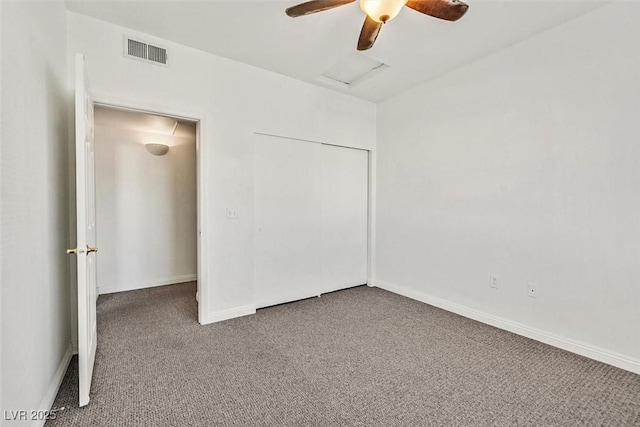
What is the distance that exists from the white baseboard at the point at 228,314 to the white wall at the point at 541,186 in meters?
2.00

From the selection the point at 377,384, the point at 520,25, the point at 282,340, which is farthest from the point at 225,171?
the point at 520,25

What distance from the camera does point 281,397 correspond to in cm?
175

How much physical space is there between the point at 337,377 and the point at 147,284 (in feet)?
11.0

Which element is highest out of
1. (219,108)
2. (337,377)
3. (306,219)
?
(219,108)

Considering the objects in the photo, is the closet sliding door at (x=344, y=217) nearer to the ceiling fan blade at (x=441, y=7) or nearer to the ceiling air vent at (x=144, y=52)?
the ceiling air vent at (x=144, y=52)

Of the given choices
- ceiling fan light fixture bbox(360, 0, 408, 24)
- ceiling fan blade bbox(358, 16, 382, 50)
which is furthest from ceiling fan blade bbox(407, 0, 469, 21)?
ceiling fan blade bbox(358, 16, 382, 50)

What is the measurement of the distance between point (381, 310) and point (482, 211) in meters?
1.48

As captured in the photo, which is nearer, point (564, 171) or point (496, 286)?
point (564, 171)

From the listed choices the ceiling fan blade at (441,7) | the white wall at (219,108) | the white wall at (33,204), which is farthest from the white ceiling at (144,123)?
the ceiling fan blade at (441,7)

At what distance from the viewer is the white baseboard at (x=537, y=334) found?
2107 mm

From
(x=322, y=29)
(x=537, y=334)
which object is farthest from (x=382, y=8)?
(x=537, y=334)

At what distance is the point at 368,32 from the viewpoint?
205 centimetres

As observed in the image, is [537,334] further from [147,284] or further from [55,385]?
[147,284]

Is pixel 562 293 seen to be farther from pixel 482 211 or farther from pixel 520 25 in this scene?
pixel 520 25
